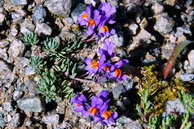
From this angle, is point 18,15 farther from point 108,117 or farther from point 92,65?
point 108,117

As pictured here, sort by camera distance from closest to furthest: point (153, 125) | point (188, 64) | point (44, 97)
Answer: point (153, 125)
point (44, 97)
point (188, 64)

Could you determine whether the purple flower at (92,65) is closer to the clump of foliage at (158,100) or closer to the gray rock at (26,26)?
the clump of foliage at (158,100)

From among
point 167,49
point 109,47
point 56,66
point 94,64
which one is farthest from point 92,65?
point 167,49

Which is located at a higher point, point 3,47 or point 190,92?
point 3,47

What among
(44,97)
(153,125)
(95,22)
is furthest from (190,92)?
(44,97)

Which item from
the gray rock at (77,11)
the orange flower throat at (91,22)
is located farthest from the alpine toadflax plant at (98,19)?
the gray rock at (77,11)

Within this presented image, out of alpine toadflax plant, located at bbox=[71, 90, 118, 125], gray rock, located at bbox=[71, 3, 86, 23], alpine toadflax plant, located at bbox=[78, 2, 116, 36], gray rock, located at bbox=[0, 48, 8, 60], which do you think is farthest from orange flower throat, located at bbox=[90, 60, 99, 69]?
gray rock, located at bbox=[0, 48, 8, 60]

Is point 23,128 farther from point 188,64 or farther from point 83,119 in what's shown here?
point 188,64
